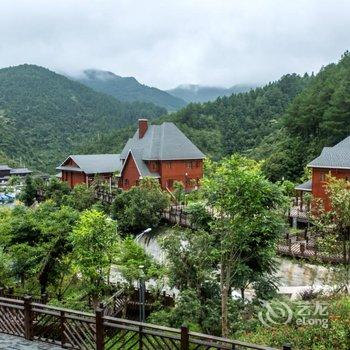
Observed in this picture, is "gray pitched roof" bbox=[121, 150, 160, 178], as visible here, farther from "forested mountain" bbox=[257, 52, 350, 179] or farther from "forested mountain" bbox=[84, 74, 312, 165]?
"forested mountain" bbox=[84, 74, 312, 165]

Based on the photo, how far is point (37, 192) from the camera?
4250 cm

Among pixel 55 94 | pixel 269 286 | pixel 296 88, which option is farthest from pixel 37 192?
pixel 55 94

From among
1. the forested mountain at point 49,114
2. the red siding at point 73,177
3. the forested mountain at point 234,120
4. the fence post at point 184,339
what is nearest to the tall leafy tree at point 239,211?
the fence post at point 184,339

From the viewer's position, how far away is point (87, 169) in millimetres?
44656

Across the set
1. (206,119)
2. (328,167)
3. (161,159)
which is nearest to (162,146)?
(161,159)

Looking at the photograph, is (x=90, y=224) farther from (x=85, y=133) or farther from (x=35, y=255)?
(x=85, y=133)

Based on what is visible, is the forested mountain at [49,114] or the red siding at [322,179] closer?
the red siding at [322,179]

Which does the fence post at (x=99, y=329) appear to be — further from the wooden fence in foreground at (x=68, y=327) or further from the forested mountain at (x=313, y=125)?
the forested mountain at (x=313, y=125)

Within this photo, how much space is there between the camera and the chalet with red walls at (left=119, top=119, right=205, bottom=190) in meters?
38.7

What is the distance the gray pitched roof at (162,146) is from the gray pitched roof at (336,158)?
1425 centimetres

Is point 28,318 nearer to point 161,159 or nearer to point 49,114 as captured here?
point 161,159

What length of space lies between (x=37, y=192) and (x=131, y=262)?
92.1 ft

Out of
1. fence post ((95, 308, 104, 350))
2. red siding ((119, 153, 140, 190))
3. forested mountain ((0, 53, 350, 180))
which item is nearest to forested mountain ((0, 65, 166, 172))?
forested mountain ((0, 53, 350, 180))

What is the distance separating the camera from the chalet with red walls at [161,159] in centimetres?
3875
